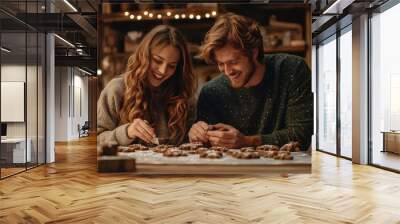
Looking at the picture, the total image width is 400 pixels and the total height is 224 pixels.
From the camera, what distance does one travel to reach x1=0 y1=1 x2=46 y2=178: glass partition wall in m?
6.86

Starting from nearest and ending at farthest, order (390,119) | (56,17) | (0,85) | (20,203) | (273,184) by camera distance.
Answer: (20,203), (273,184), (0,85), (390,119), (56,17)

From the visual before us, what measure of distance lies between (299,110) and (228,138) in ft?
4.30

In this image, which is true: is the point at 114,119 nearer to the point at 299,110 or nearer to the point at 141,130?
the point at 141,130

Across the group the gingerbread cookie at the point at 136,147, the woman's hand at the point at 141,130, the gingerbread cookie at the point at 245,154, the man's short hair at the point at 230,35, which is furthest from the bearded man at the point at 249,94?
the gingerbread cookie at the point at 136,147

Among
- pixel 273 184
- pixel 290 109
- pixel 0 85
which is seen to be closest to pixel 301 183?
pixel 273 184

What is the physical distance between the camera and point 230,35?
6.71 metres

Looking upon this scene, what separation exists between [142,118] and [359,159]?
4720 mm

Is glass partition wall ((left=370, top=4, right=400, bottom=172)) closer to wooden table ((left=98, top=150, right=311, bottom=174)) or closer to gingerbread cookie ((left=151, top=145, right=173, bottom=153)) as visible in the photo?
wooden table ((left=98, top=150, right=311, bottom=174))

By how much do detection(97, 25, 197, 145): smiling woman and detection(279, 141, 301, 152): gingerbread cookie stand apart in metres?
1.66

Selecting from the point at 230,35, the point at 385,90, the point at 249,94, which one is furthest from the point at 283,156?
the point at 385,90

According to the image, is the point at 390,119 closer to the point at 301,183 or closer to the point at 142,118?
the point at 301,183

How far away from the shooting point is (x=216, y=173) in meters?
6.74

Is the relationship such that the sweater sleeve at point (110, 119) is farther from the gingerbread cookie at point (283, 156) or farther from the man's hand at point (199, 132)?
the gingerbread cookie at point (283, 156)

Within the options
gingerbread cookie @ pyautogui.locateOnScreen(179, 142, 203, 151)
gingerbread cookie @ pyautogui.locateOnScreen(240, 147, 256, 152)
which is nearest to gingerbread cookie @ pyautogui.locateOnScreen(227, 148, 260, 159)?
gingerbread cookie @ pyautogui.locateOnScreen(240, 147, 256, 152)
